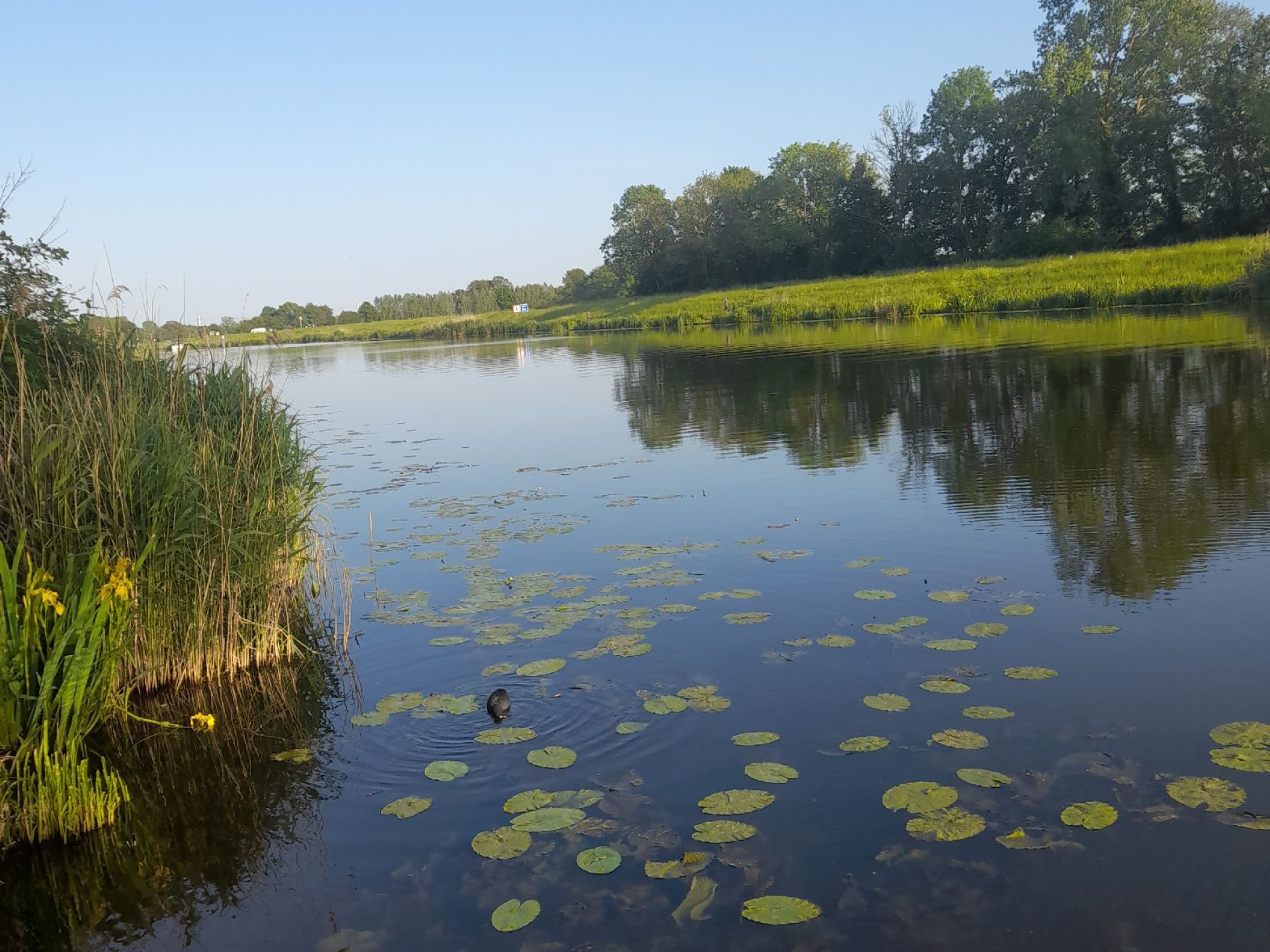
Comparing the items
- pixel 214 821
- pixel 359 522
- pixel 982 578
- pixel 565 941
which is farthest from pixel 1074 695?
pixel 359 522

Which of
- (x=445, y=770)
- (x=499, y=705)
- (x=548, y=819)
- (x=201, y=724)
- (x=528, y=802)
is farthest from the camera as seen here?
(x=201, y=724)

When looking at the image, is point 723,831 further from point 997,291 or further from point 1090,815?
point 997,291

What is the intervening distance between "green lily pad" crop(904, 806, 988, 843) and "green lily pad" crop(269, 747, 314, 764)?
3.61m

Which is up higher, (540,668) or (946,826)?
(540,668)

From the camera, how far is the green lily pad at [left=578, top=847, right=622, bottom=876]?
452 cm

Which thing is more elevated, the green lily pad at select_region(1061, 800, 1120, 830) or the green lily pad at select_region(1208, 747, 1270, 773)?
the green lily pad at select_region(1208, 747, 1270, 773)

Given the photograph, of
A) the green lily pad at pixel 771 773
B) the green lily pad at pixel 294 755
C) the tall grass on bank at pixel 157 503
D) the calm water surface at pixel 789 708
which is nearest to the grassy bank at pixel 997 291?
the tall grass on bank at pixel 157 503

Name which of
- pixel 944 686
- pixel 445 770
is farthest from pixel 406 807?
pixel 944 686

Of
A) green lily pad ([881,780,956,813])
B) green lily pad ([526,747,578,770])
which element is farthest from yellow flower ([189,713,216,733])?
green lily pad ([881,780,956,813])

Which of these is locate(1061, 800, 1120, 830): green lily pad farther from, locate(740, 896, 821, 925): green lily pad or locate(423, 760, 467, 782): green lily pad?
locate(423, 760, 467, 782): green lily pad

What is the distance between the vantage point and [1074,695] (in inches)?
233

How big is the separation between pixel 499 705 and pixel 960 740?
2800 mm

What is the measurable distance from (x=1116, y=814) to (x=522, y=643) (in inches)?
173

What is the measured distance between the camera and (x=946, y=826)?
4.62 meters
